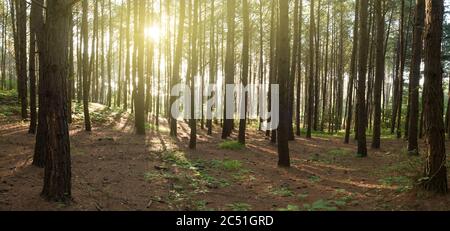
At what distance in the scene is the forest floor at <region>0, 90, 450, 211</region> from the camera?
759 centimetres

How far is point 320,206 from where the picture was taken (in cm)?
771

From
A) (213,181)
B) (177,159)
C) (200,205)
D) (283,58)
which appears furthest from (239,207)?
(283,58)

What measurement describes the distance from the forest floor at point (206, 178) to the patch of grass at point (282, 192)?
26 millimetres

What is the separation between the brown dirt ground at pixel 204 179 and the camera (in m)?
7.58

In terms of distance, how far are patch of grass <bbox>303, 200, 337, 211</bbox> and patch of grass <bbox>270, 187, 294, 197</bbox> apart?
4.34ft

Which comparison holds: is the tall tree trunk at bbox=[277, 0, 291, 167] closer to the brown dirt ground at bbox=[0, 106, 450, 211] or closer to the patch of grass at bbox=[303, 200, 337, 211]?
the brown dirt ground at bbox=[0, 106, 450, 211]

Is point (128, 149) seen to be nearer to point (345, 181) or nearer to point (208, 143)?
point (208, 143)

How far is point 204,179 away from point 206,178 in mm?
117

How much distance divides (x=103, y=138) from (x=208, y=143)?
17.5ft

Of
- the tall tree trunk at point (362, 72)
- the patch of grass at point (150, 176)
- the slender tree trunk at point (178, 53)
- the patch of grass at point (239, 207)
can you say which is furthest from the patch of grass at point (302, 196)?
the slender tree trunk at point (178, 53)

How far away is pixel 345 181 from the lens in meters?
10.7

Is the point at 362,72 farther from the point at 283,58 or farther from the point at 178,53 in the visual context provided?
the point at 178,53

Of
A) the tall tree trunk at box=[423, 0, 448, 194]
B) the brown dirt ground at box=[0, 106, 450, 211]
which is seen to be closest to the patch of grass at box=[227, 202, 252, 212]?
the brown dirt ground at box=[0, 106, 450, 211]
